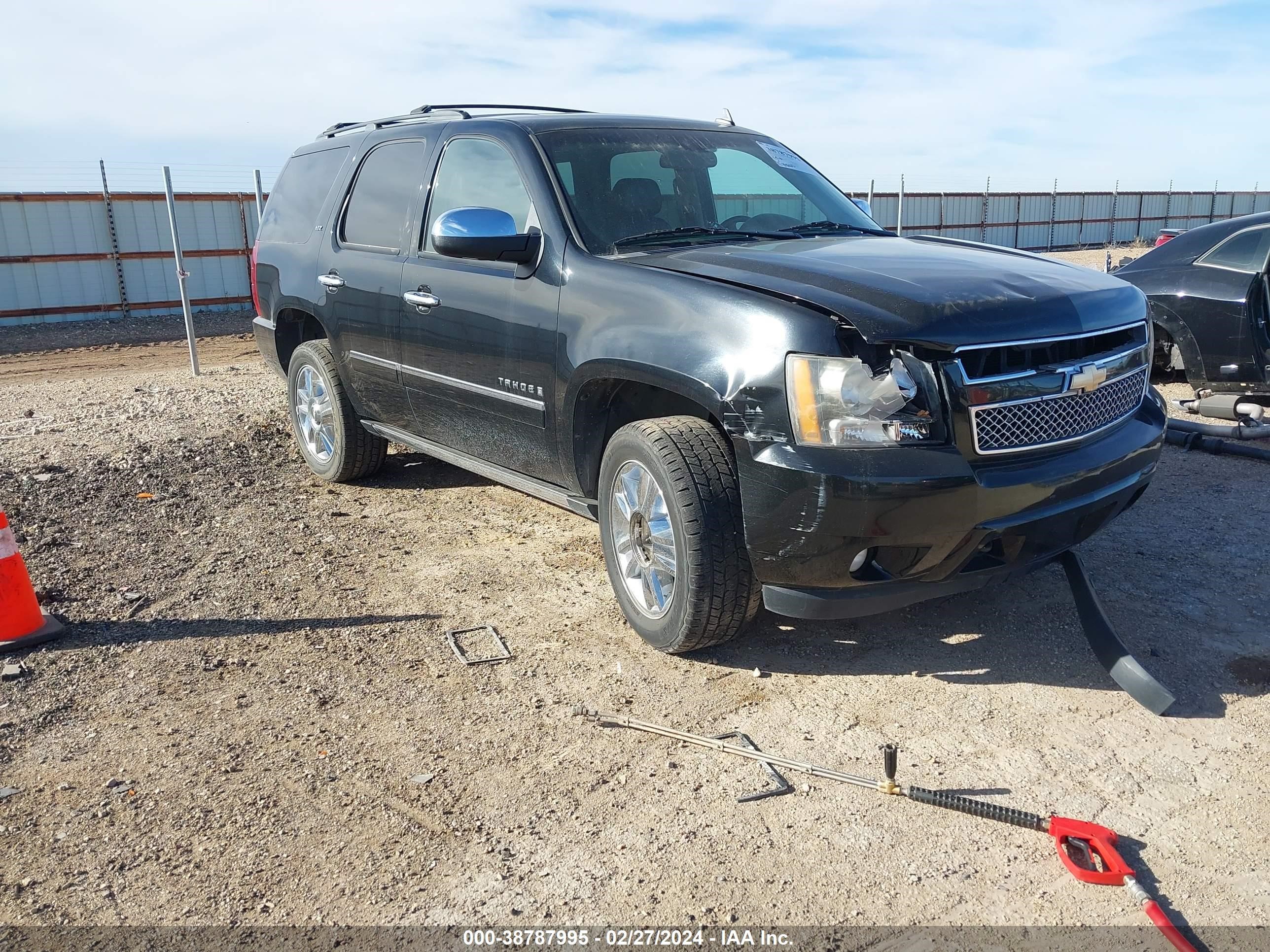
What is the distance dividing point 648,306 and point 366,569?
2.12 meters

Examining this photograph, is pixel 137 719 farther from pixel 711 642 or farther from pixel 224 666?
pixel 711 642

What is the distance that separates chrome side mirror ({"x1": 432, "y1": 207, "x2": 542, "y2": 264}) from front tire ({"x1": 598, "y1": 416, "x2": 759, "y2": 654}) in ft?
2.96

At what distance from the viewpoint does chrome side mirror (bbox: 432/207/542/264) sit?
4105 mm

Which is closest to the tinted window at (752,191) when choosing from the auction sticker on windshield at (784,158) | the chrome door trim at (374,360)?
the auction sticker on windshield at (784,158)

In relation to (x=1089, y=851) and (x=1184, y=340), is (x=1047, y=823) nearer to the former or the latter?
(x=1089, y=851)

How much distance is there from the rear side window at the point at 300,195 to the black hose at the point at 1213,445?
5.27 meters

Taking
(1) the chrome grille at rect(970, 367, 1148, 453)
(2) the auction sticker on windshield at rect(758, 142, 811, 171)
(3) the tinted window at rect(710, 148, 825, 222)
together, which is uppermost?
(2) the auction sticker on windshield at rect(758, 142, 811, 171)

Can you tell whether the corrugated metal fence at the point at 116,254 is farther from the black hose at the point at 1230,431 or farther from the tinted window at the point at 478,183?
the black hose at the point at 1230,431

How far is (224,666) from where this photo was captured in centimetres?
394

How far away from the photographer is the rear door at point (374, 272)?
5.16m

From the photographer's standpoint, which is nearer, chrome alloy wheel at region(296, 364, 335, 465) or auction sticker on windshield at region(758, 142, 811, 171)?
auction sticker on windshield at region(758, 142, 811, 171)

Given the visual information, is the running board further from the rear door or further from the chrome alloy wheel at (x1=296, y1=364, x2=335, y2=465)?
the chrome alloy wheel at (x1=296, y1=364, x2=335, y2=465)

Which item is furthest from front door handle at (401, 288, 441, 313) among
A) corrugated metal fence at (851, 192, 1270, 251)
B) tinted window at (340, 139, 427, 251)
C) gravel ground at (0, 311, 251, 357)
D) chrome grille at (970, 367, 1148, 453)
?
corrugated metal fence at (851, 192, 1270, 251)

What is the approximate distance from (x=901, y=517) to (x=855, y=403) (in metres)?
0.38
